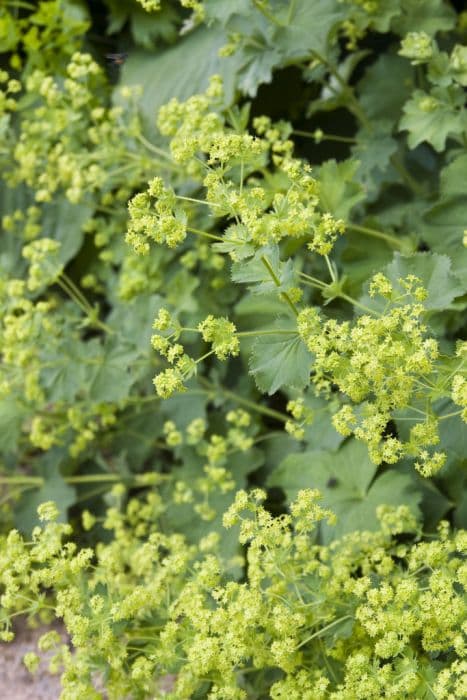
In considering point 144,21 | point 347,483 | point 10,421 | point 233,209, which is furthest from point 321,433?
point 144,21

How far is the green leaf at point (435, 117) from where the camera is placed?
1.61 meters

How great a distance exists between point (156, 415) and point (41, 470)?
11.6 inches

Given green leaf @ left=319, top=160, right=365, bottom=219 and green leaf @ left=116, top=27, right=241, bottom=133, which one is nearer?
green leaf @ left=319, top=160, right=365, bottom=219

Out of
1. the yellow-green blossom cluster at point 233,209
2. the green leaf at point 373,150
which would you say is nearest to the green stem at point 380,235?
the green leaf at point 373,150

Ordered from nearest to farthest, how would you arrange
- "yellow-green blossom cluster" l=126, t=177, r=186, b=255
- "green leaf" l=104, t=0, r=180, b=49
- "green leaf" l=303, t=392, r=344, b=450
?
"yellow-green blossom cluster" l=126, t=177, r=186, b=255
"green leaf" l=303, t=392, r=344, b=450
"green leaf" l=104, t=0, r=180, b=49

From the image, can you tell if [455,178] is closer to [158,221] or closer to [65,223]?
[158,221]

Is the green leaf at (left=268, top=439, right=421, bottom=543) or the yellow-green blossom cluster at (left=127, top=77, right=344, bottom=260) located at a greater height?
the yellow-green blossom cluster at (left=127, top=77, right=344, bottom=260)

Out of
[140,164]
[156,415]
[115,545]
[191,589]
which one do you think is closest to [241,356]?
[156,415]

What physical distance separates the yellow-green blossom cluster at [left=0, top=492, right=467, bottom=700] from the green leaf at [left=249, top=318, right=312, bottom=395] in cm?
15

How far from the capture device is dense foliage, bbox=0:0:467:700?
45.9 inches

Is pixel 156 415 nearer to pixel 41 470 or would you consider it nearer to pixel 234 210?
pixel 41 470

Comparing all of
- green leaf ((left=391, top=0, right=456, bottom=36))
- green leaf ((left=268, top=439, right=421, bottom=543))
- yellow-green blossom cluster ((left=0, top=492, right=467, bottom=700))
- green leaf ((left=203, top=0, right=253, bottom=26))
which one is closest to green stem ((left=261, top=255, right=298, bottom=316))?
yellow-green blossom cluster ((left=0, top=492, right=467, bottom=700))

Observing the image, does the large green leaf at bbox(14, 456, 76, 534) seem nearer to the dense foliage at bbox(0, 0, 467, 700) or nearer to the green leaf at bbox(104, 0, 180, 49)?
the dense foliage at bbox(0, 0, 467, 700)

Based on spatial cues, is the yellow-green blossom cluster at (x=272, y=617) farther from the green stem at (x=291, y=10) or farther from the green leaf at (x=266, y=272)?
the green stem at (x=291, y=10)
